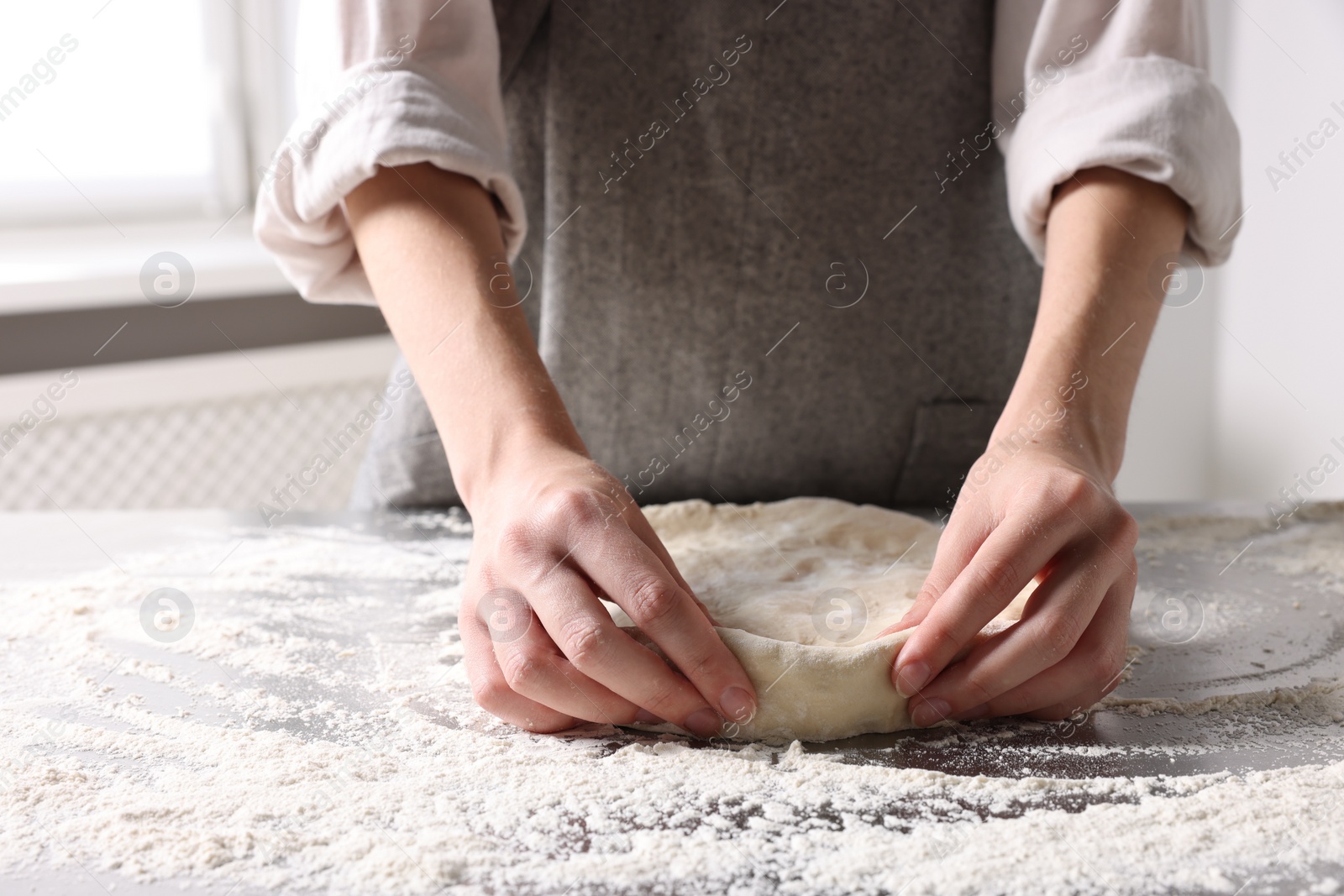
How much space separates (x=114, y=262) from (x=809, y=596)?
5.85 feet

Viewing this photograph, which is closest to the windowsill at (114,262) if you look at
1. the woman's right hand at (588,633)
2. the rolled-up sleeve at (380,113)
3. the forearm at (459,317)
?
the rolled-up sleeve at (380,113)

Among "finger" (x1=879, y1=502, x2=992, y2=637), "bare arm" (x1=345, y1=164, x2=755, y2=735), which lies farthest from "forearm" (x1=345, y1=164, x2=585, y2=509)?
"finger" (x1=879, y1=502, x2=992, y2=637)

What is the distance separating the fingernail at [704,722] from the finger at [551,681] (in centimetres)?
3

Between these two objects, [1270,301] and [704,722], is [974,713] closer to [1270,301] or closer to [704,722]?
[704,722]

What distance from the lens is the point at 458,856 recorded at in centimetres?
51

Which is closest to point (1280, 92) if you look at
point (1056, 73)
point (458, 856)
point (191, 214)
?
point (1056, 73)

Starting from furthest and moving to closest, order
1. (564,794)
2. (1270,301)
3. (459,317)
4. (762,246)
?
(1270,301) < (762,246) < (459,317) < (564,794)

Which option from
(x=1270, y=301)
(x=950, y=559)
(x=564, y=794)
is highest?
(x=1270, y=301)

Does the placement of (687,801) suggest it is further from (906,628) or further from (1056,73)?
(1056,73)

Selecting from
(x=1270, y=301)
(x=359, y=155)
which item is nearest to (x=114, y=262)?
(x=359, y=155)

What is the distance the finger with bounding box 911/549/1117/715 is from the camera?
645 millimetres

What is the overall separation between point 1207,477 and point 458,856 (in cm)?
214

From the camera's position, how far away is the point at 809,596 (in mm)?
813

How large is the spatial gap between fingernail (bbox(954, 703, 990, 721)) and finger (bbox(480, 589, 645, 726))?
0.20 m
